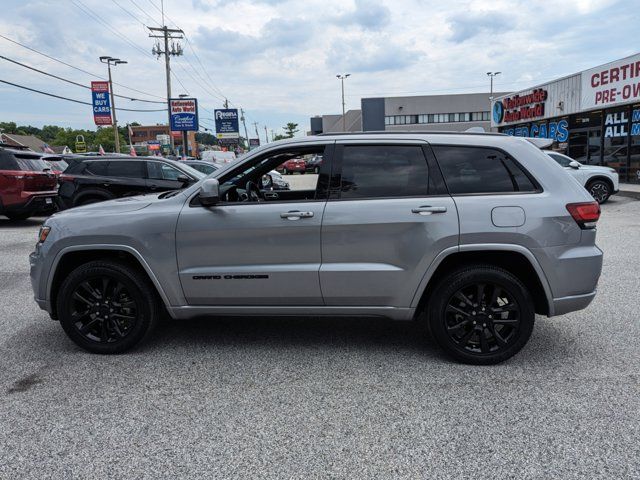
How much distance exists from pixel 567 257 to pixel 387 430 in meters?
1.92

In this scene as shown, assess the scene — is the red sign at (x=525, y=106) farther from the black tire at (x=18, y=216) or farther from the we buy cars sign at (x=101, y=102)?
the we buy cars sign at (x=101, y=102)

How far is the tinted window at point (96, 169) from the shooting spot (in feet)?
37.4

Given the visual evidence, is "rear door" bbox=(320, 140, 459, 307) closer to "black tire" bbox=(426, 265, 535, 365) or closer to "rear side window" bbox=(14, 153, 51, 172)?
Result: "black tire" bbox=(426, 265, 535, 365)

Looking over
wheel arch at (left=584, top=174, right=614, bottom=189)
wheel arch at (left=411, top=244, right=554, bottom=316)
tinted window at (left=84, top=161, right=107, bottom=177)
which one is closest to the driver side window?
wheel arch at (left=411, top=244, right=554, bottom=316)

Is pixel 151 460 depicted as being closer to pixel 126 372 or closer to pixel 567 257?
pixel 126 372

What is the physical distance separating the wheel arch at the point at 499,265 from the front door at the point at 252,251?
87 centimetres

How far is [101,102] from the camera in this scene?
131ft

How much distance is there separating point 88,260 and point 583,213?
4055 mm

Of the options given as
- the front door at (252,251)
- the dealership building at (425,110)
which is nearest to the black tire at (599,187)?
the front door at (252,251)

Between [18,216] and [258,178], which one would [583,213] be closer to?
[258,178]

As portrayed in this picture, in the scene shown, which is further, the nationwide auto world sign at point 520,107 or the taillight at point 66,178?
the nationwide auto world sign at point 520,107

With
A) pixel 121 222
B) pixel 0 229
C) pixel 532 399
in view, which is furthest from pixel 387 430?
pixel 0 229

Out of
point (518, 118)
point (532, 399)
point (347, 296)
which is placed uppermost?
point (518, 118)

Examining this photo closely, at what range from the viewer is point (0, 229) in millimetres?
11992
